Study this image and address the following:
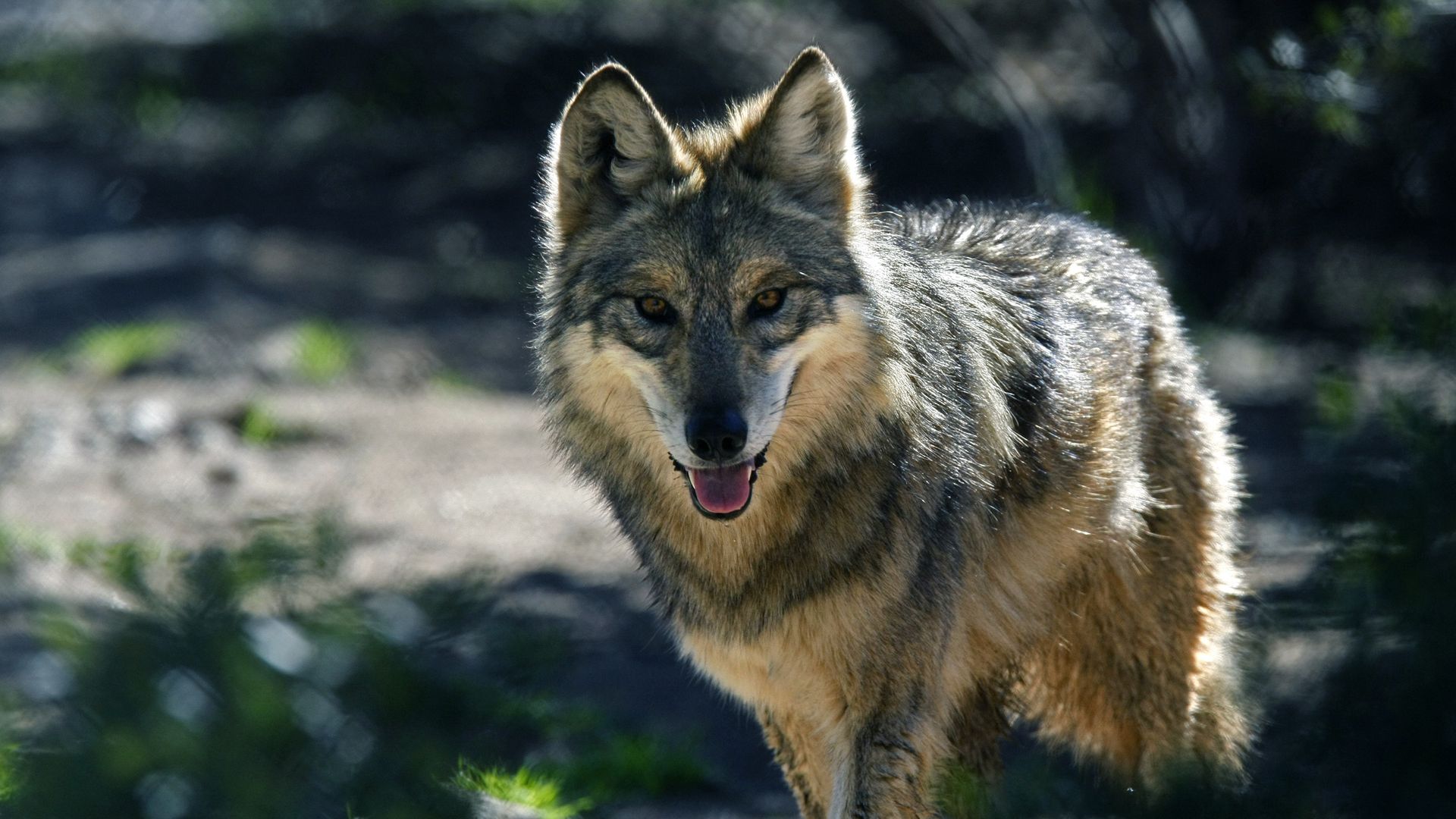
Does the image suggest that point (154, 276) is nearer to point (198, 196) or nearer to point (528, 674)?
point (198, 196)

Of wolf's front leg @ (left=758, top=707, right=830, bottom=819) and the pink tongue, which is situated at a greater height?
the pink tongue

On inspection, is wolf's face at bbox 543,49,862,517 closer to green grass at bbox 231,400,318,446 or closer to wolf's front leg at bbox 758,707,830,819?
wolf's front leg at bbox 758,707,830,819

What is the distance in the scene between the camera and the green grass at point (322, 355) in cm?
841

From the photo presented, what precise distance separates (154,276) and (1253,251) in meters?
7.47

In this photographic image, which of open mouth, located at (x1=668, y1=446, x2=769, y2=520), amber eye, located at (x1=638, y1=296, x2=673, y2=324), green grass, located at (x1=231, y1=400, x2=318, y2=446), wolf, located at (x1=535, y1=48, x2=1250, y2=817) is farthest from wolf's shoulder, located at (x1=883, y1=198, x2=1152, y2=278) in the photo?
green grass, located at (x1=231, y1=400, x2=318, y2=446)

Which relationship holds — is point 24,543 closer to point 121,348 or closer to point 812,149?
point 121,348

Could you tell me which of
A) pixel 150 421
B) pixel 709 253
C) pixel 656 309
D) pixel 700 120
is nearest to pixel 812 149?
pixel 709 253

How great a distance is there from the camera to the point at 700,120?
860cm

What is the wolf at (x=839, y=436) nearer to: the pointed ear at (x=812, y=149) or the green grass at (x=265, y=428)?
the pointed ear at (x=812, y=149)

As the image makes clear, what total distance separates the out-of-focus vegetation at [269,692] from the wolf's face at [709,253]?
72.4 inches

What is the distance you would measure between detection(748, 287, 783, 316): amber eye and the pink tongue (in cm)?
39

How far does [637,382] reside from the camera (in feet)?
11.5

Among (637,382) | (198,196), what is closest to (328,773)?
(637,382)

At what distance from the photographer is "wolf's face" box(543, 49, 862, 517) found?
3.34 m
